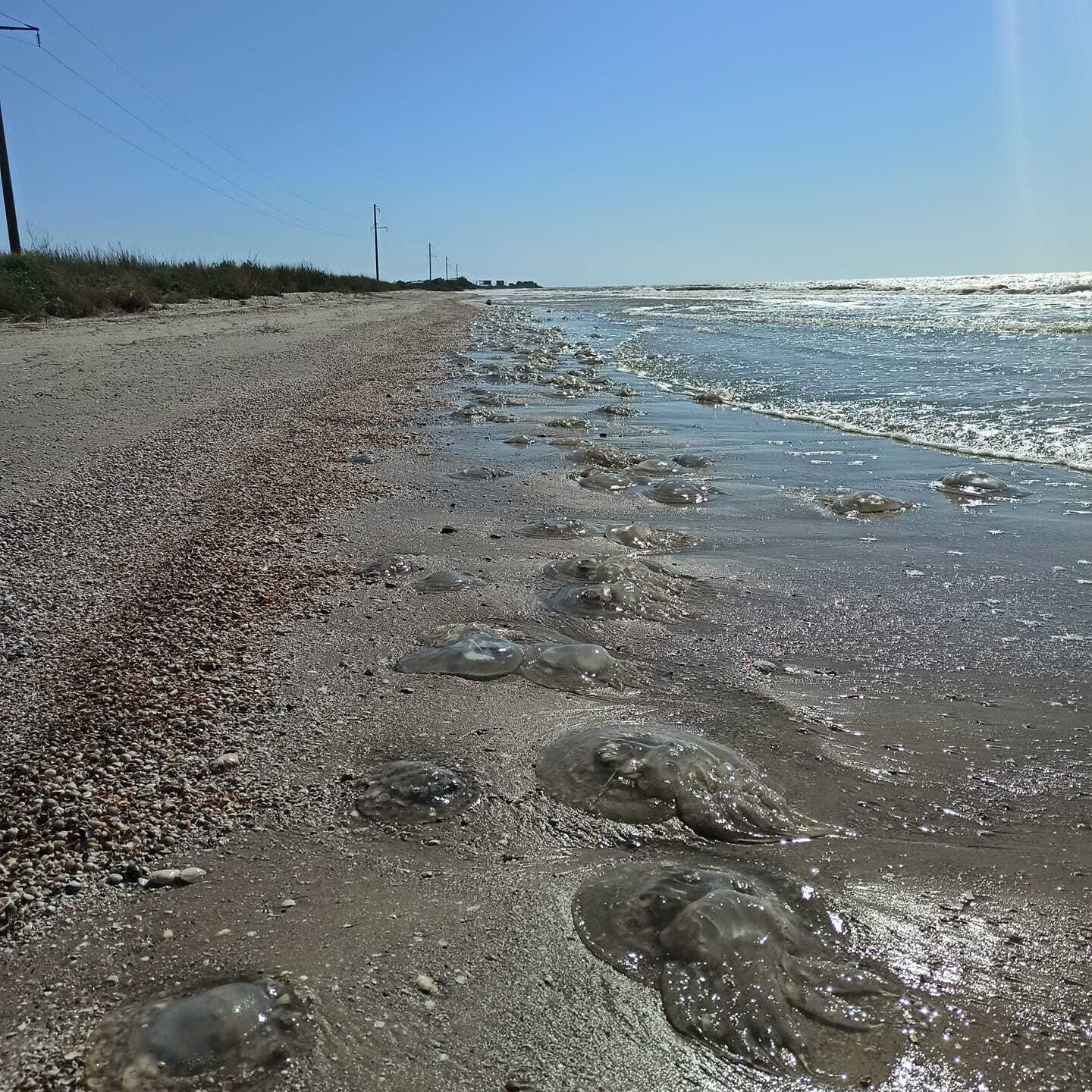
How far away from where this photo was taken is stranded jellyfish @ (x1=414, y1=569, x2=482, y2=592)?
106 inches

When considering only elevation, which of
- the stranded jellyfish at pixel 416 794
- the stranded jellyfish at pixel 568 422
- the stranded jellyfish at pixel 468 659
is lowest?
the stranded jellyfish at pixel 416 794

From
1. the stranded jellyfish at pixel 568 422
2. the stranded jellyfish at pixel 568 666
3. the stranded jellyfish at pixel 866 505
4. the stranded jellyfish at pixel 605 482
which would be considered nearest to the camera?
the stranded jellyfish at pixel 568 666

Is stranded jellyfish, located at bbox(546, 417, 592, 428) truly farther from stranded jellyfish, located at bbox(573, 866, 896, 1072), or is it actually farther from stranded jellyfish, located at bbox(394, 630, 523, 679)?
stranded jellyfish, located at bbox(573, 866, 896, 1072)

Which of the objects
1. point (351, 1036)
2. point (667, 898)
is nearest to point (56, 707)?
point (351, 1036)

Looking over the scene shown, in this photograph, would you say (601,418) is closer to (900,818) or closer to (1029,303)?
(900,818)

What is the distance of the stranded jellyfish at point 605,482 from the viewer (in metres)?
4.18

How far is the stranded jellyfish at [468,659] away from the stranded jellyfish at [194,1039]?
1.04 m

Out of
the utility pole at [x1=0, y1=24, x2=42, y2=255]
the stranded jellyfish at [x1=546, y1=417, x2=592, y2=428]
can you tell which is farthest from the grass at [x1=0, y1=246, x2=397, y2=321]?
the stranded jellyfish at [x1=546, y1=417, x2=592, y2=428]

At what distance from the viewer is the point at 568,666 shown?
7.09 feet

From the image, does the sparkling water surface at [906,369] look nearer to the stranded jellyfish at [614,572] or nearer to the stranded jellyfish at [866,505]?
the stranded jellyfish at [866,505]

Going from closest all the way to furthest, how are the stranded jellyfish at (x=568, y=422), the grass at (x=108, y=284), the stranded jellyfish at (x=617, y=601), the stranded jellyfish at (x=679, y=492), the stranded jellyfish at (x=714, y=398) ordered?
1. the stranded jellyfish at (x=617, y=601)
2. the stranded jellyfish at (x=679, y=492)
3. the stranded jellyfish at (x=568, y=422)
4. the stranded jellyfish at (x=714, y=398)
5. the grass at (x=108, y=284)

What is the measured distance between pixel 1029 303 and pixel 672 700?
87.0 ft

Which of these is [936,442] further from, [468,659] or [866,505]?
[468,659]

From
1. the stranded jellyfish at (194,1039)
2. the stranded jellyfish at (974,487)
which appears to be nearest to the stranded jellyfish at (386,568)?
the stranded jellyfish at (194,1039)
